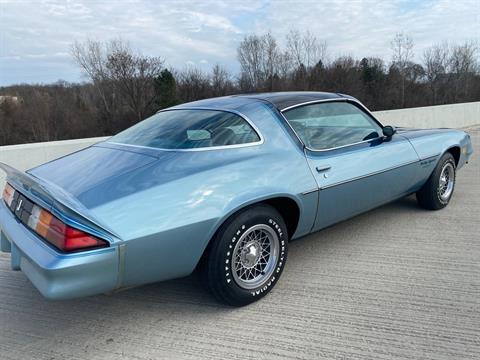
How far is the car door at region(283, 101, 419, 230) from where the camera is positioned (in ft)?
10.8

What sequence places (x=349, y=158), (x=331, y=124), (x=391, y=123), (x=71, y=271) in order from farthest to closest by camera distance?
(x=391, y=123) → (x=331, y=124) → (x=349, y=158) → (x=71, y=271)

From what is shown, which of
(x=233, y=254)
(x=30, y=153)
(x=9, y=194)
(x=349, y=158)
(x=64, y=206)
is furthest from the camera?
(x=30, y=153)

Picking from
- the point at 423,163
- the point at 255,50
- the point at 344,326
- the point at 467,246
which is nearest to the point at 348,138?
the point at 423,163

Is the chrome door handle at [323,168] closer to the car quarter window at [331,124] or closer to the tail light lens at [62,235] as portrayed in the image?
the car quarter window at [331,124]

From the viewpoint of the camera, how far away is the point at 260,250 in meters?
2.90

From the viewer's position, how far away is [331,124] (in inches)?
150

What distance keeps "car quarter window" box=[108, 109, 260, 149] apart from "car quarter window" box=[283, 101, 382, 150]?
0.47 meters

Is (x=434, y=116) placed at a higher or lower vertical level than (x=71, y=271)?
higher

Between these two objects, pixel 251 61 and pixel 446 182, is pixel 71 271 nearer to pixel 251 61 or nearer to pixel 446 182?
pixel 446 182

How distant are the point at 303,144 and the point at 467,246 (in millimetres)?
1844

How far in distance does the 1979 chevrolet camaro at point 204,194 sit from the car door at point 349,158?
0.04 feet

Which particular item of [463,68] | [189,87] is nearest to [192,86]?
[189,87]

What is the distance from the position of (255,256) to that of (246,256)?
3.4 inches

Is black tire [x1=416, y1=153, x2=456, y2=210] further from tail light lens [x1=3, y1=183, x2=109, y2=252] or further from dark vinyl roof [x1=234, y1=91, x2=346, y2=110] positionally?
tail light lens [x1=3, y1=183, x2=109, y2=252]
